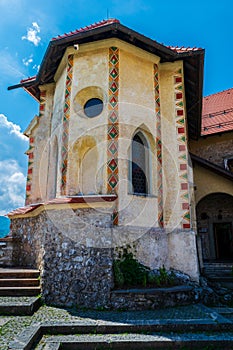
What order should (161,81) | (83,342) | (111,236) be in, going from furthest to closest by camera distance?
(161,81)
(111,236)
(83,342)

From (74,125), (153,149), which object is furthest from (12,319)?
(153,149)

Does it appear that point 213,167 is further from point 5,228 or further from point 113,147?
point 5,228

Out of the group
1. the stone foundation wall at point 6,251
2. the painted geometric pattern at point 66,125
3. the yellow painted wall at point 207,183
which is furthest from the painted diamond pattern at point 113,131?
the yellow painted wall at point 207,183

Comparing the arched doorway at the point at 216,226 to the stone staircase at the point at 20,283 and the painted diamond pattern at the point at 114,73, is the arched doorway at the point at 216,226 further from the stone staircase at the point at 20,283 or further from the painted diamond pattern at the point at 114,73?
the stone staircase at the point at 20,283

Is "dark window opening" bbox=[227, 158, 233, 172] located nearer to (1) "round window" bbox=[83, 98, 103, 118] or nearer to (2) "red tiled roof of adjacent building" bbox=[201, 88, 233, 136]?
(2) "red tiled roof of adjacent building" bbox=[201, 88, 233, 136]

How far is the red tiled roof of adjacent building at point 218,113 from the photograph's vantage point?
48.5 ft

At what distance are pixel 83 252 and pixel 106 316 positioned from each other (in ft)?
4.68

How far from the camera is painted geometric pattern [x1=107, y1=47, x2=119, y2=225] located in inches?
278

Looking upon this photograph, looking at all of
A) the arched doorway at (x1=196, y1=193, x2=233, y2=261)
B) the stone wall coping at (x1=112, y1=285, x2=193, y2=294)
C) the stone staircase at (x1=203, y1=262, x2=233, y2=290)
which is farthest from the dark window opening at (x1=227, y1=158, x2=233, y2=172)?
the stone wall coping at (x1=112, y1=285, x2=193, y2=294)

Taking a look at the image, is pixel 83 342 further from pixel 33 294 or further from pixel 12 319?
pixel 33 294

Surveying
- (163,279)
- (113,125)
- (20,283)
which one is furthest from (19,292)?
(113,125)

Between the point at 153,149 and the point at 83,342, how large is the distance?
213 inches

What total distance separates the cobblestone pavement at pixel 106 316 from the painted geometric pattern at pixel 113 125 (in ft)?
6.99

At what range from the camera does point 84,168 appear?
786cm
